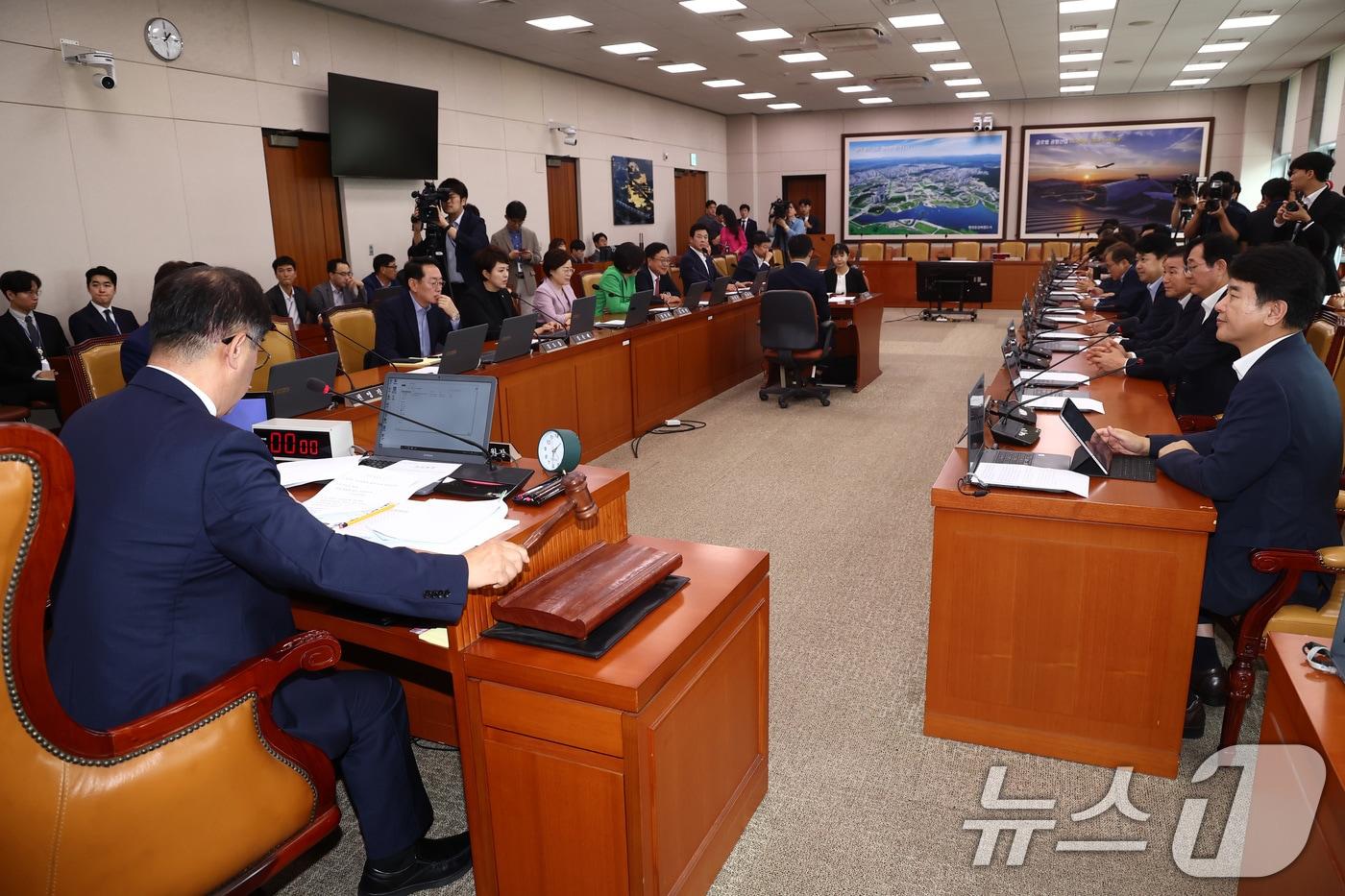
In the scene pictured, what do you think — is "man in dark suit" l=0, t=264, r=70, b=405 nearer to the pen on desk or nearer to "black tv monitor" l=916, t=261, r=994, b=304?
the pen on desk

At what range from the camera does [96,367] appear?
12.3 feet

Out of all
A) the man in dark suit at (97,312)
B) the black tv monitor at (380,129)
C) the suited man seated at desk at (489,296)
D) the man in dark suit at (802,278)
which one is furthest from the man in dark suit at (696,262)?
the man in dark suit at (97,312)

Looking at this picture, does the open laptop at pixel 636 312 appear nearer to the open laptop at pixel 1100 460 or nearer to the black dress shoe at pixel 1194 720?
the open laptop at pixel 1100 460

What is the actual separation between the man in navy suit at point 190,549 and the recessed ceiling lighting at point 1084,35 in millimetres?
10071

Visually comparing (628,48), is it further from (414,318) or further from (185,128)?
(414,318)

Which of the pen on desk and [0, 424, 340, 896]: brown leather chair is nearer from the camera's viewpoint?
[0, 424, 340, 896]: brown leather chair

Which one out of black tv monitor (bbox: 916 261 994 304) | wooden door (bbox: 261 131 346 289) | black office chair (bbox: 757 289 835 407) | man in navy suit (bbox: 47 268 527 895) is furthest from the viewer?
black tv monitor (bbox: 916 261 994 304)

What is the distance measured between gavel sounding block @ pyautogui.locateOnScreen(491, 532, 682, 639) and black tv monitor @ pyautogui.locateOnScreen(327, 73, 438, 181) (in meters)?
6.70

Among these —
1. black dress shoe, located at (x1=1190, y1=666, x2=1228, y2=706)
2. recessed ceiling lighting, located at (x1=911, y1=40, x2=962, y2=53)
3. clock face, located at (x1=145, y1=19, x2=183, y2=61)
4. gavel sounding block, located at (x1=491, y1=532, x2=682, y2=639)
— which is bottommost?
black dress shoe, located at (x1=1190, y1=666, x2=1228, y2=706)

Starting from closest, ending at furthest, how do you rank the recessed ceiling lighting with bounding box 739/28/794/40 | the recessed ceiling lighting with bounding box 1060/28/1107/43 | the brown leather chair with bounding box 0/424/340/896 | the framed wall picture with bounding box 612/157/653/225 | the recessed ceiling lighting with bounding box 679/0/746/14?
the brown leather chair with bounding box 0/424/340/896
the recessed ceiling lighting with bounding box 679/0/746/14
the recessed ceiling lighting with bounding box 739/28/794/40
the recessed ceiling lighting with bounding box 1060/28/1107/43
the framed wall picture with bounding box 612/157/653/225

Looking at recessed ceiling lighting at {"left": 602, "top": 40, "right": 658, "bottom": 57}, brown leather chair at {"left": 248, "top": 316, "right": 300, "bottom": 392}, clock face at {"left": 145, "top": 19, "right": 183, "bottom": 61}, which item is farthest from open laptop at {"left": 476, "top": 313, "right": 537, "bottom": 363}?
recessed ceiling lighting at {"left": 602, "top": 40, "right": 658, "bottom": 57}

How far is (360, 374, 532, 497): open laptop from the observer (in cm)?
207

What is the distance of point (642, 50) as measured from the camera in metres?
9.57

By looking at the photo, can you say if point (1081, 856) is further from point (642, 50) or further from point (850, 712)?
point (642, 50)
